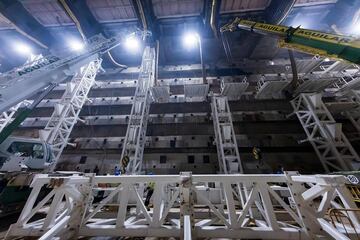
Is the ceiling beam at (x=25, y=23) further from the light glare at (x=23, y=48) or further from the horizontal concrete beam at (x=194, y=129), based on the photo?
the horizontal concrete beam at (x=194, y=129)

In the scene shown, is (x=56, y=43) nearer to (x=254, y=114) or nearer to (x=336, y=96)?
(x=254, y=114)

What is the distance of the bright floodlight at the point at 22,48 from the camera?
13.8m

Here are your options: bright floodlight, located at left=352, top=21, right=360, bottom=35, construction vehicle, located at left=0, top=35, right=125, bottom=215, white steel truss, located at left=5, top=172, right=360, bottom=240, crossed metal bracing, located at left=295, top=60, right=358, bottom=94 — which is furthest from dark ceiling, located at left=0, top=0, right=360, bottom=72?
white steel truss, located at left=5, top=172, right=360, bottom=240

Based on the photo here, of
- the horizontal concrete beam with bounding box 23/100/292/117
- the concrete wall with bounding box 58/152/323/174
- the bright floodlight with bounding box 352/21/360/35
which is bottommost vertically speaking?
the concrete wall with bounding box 58/152/323/174

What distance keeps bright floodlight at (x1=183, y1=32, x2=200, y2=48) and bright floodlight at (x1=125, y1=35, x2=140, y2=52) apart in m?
4.32

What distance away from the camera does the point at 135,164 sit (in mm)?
8383

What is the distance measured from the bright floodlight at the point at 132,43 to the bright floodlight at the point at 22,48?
9.27 metres

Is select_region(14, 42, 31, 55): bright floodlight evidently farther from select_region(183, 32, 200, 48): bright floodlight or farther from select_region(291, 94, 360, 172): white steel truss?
select_region(291, 94, 360, 172): white steel truss

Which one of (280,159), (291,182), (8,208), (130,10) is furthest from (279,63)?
(8,208)

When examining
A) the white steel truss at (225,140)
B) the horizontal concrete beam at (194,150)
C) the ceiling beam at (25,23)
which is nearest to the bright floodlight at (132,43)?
the ceiling beam at (25,23)

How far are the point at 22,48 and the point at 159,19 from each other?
526 inches

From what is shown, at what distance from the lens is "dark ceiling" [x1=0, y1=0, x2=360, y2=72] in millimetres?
10977

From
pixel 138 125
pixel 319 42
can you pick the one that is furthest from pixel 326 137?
pixel 138 125

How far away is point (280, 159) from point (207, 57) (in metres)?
11.5
